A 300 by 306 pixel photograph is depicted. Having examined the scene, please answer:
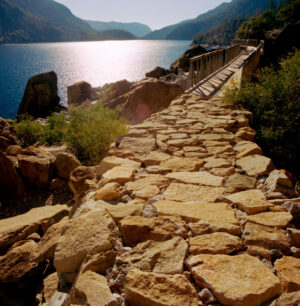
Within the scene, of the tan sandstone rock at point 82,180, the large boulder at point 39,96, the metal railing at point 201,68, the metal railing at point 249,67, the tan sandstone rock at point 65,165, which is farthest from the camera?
the large boulder at point 39,96

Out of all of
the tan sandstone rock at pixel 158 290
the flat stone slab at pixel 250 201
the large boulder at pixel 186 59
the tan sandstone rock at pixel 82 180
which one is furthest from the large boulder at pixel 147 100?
the large boulder at pixel 186 59

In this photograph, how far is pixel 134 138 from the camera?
449cm

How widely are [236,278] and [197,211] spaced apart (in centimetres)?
83

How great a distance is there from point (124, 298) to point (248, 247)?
988 mm

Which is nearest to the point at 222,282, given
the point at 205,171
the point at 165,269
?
the point at 165,269

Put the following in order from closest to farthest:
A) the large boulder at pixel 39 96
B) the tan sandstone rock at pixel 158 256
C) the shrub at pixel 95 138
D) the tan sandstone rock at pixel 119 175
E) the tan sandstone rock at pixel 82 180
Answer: the tan sandstone rock at pixel 158 256, the tan sandstone rock at pixel 119 175, the tan sandstone rock at pixel 82 180, the shrub at pixel 95 138, the large boulder at pixel 39 96

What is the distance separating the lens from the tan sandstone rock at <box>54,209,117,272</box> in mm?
2014

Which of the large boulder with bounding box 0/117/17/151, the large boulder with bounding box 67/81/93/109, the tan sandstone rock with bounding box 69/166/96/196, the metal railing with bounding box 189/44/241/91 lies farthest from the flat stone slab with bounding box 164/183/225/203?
the large boulder with bounding box 67/81/93/109

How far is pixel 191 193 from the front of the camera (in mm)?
2832

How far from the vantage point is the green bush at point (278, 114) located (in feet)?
19.2

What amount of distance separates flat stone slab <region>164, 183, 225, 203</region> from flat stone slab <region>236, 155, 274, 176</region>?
1.91 feet

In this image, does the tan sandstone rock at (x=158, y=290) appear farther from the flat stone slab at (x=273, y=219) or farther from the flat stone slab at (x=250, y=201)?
the flat stone slab at (x=250, y=201)

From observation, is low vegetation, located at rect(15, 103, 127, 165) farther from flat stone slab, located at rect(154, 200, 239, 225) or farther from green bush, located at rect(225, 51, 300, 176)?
flat stone slab, located at rect(154, 200, 239, 225)

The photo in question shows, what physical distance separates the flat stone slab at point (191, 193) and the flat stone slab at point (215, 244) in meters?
0.60
